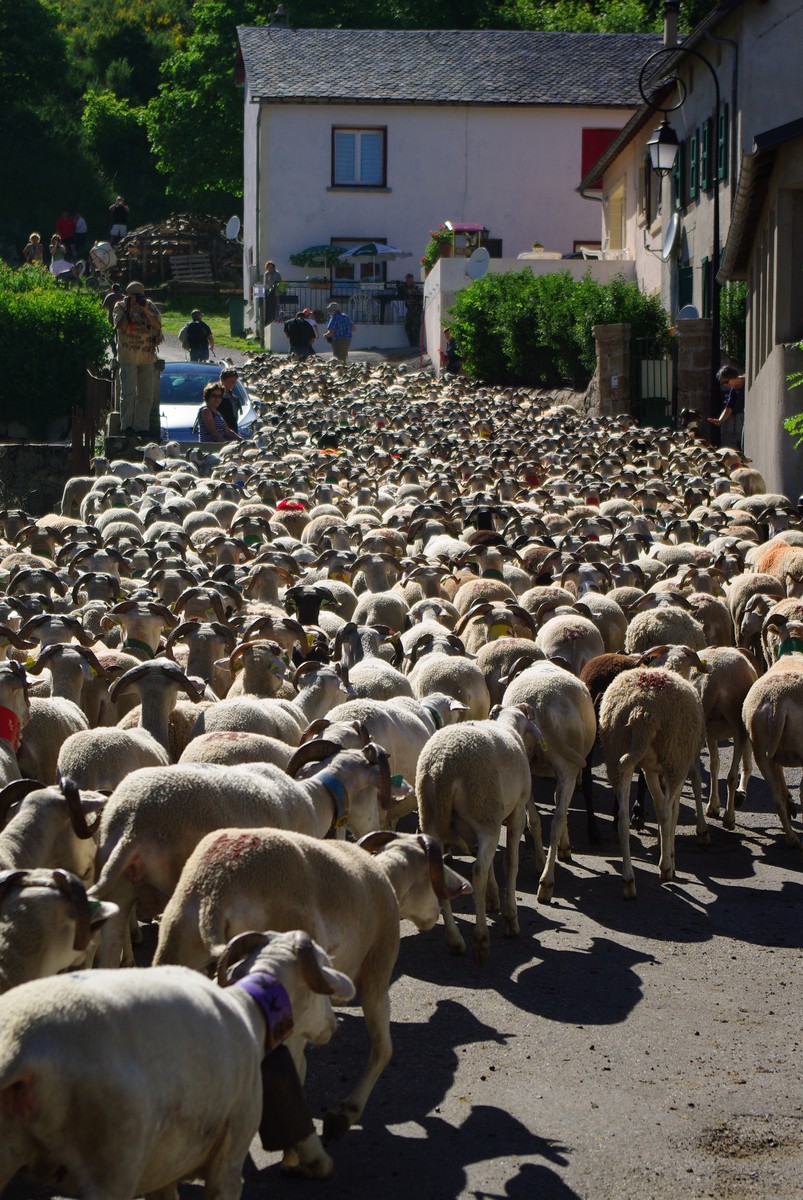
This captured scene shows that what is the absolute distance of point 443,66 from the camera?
5362cm

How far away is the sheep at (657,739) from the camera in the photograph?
358 inches

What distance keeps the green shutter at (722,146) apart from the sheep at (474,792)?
23.0 m

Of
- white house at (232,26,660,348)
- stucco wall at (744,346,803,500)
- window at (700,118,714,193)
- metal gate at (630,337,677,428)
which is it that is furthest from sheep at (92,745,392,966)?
white house at (232,26,660,348)

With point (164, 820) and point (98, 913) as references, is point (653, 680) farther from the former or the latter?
point (98, 913)

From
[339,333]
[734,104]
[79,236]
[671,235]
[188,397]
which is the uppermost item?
[79,236]

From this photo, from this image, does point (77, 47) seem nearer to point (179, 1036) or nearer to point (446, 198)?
point (446, 198)

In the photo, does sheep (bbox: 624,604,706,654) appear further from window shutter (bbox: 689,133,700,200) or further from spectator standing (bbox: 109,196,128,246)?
spectator standing (bbox: 109,196,128,246)

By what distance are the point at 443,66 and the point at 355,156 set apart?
467 cm

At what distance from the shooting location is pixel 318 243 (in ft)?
170

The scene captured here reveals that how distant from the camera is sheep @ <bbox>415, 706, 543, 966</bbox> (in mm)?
7930

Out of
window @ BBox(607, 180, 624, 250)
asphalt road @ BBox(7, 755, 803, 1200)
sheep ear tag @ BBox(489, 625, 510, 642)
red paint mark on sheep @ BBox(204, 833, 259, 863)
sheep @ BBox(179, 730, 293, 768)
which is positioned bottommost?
asphalt road @ BBox(7, 755, 803, 1200)

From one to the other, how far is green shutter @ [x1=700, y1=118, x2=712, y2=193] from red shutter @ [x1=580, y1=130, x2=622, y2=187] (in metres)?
21.2

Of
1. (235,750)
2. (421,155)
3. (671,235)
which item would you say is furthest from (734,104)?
(421,155)

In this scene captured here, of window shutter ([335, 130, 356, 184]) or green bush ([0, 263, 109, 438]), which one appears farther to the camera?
window shutter ([335, 130, 356, 184])
